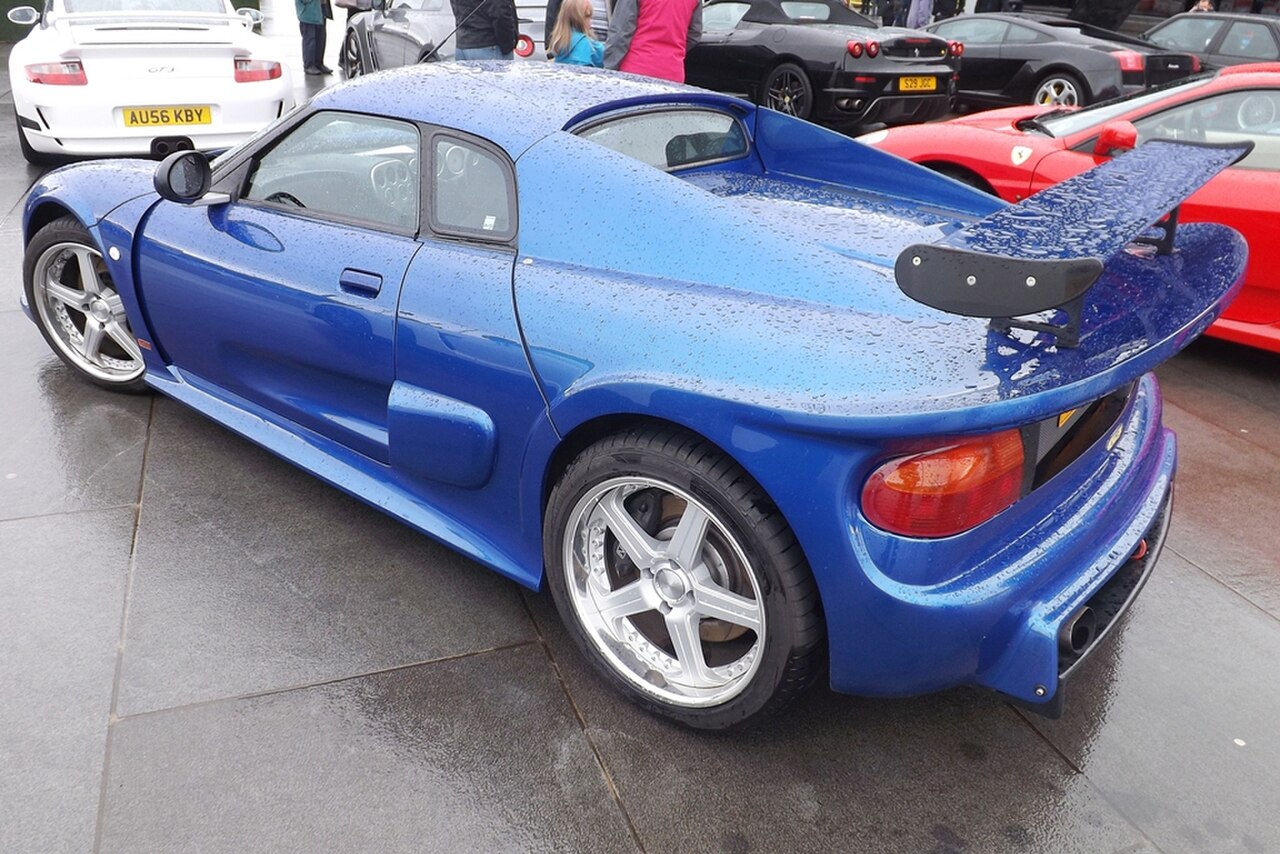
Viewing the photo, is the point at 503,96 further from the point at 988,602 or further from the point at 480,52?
the point at 480,52

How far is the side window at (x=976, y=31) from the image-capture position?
37.3 feet

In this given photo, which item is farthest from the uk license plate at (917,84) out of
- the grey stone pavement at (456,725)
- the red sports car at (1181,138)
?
the grey stone pavement at (456,725)

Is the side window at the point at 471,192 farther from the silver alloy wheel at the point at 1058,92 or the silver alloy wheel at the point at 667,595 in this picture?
the silver alloy wheel at the point at 1058,92

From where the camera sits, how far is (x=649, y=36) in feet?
21.4

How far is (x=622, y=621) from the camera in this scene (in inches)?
99.5

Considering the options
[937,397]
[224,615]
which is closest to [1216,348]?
[937,397]

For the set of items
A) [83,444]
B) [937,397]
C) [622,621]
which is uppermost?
[937,397]

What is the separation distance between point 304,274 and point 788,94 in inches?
295

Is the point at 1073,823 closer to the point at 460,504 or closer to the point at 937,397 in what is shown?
the point at 937,397

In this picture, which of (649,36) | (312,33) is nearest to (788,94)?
(649,36)

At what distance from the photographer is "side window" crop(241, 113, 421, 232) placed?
2.88 meters

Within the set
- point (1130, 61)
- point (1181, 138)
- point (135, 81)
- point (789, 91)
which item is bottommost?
point (789, 91)

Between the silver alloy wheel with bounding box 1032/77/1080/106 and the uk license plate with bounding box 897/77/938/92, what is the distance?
7.04ft

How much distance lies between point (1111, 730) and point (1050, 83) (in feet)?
32.7
